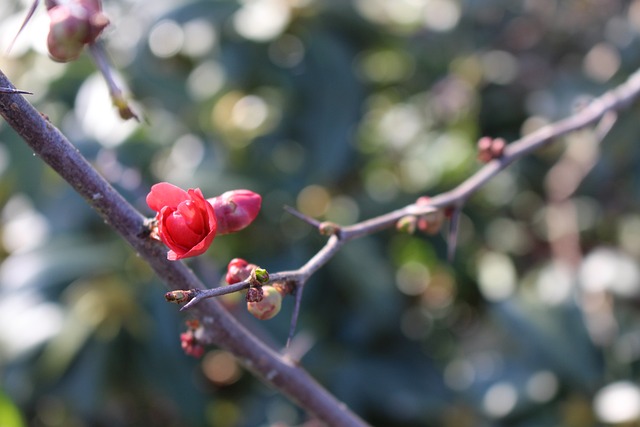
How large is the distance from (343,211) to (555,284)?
0.44 m

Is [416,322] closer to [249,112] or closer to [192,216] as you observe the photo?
[249,112]

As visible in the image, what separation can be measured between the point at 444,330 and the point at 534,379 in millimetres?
307

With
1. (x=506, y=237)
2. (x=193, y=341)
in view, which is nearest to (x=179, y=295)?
(x=193, y=341)

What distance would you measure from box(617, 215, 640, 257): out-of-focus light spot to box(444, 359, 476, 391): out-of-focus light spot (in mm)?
438

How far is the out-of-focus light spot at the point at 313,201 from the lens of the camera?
1617mm

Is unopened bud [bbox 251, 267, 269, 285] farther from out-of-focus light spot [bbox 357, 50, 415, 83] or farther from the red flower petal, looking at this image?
out-of-focus light spot [bbox 357, 50, 415, 83]

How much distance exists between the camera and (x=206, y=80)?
1.64 m

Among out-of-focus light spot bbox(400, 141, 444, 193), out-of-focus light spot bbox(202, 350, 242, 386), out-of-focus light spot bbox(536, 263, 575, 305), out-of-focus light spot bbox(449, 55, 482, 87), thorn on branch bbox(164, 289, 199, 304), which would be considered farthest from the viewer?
out-of-focus light spot bbox(449, 55, 482, 87)

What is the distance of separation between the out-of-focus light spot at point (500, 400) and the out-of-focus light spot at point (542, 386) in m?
0.03

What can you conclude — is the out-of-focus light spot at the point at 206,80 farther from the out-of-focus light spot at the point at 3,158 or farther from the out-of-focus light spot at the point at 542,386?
the out-of-focus light spot at the point at 542,386

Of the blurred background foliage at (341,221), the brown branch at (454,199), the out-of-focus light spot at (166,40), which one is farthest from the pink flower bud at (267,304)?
the out-of-focus light spot at (166,40)

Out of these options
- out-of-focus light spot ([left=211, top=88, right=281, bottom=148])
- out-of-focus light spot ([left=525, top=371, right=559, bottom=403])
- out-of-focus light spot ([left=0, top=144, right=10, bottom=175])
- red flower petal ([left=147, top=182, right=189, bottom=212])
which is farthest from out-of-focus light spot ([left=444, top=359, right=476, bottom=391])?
red flower petal ([left=147, top=182, right=189, bottom=212])

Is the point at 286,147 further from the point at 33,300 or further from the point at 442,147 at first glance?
the point at 33,300

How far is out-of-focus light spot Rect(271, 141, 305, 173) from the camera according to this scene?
1.61 m
